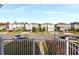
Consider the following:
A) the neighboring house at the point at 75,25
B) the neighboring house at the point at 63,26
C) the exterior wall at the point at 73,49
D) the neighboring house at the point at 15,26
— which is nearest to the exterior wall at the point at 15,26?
the neighboring house at the point at 15,26

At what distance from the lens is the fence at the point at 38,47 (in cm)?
322

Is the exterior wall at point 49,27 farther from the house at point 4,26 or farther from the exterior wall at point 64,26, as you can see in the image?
the house at point 4,26

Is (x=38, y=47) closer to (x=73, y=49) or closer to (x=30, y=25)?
(x=30, y=25)

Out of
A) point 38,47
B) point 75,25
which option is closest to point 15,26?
point 38,47

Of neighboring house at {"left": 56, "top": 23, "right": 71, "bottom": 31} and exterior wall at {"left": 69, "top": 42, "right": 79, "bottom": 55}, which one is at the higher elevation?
neighboring house at {"left": 56, "top": 23, "right": 71, "bottom": 31}

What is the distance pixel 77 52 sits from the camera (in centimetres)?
307

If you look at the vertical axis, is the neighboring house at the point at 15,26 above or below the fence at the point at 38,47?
above

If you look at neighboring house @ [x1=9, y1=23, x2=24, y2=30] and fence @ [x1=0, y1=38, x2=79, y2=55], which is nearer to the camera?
neighboring house @ [x1=9, y1=23, x2=24, y2=30]

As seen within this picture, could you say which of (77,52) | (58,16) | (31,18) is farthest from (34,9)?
(77,52)

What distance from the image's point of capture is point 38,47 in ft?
10.7

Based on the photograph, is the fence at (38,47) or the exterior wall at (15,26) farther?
the fence at (38,47)

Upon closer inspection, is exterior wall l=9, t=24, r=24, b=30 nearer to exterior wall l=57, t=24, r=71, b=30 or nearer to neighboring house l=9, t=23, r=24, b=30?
neighboring house l=9, t=23, r=24, b=30

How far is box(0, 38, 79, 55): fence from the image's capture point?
3.22 m

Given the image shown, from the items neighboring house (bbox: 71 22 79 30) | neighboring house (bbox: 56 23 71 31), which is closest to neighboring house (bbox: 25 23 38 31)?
neighboring house (bbox: 56 23 71 31)
